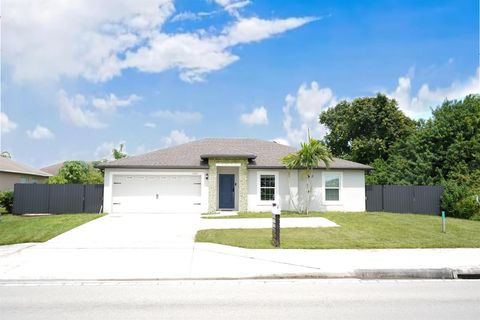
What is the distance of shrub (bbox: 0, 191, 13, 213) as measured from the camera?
21688 millimetres

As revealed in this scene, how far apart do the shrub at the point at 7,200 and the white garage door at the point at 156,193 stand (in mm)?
6274

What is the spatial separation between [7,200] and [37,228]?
882cm

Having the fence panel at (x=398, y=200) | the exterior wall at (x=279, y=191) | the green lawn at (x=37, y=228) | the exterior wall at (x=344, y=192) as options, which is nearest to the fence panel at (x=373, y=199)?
the fence panel at (x=398, y=200)

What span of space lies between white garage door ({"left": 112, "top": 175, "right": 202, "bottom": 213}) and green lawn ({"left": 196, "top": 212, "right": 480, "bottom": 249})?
7133 millimetres

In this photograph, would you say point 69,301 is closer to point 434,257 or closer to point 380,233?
point 434,257

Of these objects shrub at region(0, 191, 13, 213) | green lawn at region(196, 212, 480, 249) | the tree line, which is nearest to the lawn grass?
green lawn at region(196, 212, 480, 249)

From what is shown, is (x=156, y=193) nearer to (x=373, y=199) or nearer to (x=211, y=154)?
(x=211, y=154)

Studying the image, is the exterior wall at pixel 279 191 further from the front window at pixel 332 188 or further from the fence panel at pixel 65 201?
the fence panel at pixel 65 201

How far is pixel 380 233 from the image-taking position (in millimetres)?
13859

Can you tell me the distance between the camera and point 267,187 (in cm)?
2156

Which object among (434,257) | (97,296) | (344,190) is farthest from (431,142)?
(97,296)

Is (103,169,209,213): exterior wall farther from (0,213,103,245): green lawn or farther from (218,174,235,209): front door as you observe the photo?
(0,213,103,245): green lawn

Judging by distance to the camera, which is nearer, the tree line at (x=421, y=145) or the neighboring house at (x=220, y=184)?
the neighboring house at (x=220, y=184)

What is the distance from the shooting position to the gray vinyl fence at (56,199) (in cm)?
2078
